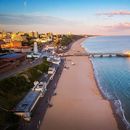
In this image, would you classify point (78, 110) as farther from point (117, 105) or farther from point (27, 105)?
point (27, 105)

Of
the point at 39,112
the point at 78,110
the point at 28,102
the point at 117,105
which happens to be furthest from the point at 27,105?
the point at 117,105

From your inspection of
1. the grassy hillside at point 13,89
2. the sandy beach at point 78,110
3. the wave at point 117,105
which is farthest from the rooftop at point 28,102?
the wave at point 117,105

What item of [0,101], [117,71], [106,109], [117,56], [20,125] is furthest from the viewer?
[117,56]

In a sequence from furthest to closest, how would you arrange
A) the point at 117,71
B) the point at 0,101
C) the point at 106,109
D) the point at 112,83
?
the point at 117,71 → the point at 112,83 → the point at 106,109 → the point at 0,101

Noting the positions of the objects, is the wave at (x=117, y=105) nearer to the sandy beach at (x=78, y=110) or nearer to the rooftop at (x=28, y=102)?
the sandy beach at (x=78, y=110)

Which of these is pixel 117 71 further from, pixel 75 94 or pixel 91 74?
pixel 75 94

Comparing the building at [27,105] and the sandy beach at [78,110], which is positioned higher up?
the building at [27,105]

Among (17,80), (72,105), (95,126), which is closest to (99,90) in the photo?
(72,105)

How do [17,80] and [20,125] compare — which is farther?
[17,80]

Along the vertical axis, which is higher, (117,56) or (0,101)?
(0,101)

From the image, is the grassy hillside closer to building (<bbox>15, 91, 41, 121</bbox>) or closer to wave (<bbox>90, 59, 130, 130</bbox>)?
building (<bbox>15, 91, 41, 121</bbox>)
